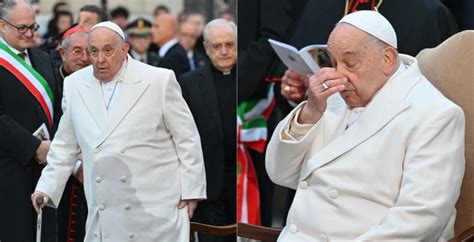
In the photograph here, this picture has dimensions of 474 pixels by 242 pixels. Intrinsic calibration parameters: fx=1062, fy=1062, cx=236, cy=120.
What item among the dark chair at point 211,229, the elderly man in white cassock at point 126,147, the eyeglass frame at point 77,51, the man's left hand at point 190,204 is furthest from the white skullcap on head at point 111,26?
the dark chair at point 211,229

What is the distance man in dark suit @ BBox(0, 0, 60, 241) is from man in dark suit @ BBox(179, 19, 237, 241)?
2.08 ft

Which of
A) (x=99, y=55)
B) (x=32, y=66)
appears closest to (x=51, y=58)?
(x=32, y=66)

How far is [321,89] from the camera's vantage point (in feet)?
14.2

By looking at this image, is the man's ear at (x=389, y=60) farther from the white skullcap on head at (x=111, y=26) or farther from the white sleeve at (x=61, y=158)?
the white sleeve at (x=61, y=158)

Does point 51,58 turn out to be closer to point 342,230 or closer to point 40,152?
point 40,152

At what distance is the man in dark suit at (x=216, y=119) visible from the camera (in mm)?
4797

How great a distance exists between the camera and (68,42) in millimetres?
4809

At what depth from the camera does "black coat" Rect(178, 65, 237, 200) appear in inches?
188

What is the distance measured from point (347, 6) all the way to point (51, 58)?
169 centimetres

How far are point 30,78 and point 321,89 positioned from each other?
4.53 feet

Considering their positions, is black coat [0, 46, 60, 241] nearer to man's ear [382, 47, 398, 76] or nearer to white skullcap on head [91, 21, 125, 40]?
white skullcap on head [91, 21, 125, 40]

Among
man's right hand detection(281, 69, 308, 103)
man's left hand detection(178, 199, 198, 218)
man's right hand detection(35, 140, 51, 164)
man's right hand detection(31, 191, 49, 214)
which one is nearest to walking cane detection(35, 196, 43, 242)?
man's right hand detection(31, 191, 49, 214)

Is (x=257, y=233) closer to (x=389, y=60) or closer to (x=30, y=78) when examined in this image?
(x=389, y=60)

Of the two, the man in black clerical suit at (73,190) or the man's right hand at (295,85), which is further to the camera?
the man's right hand at (295,85)
